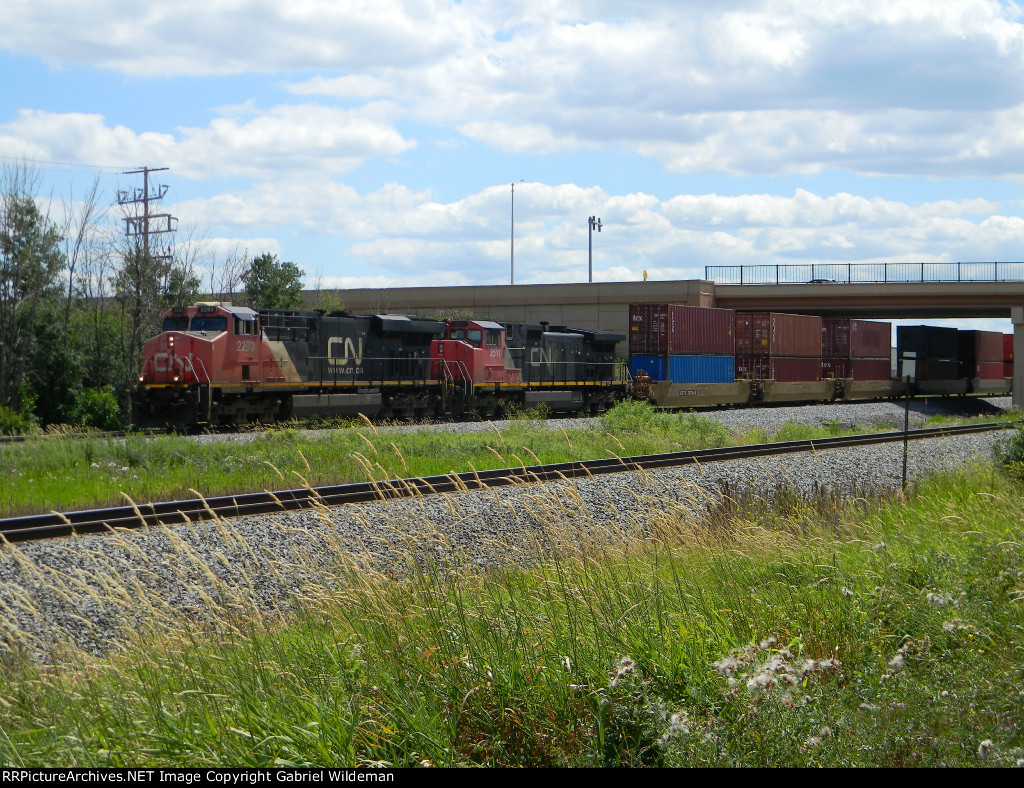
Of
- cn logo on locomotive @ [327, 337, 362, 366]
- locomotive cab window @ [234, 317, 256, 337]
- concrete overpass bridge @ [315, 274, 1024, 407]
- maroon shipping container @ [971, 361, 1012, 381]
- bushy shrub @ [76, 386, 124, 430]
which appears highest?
concrete overpass bridge @ [315, 274, 1024, 407]

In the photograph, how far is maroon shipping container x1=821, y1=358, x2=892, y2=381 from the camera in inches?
1580

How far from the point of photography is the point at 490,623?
506cm

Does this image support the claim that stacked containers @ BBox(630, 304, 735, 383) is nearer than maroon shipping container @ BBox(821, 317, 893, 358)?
Yes

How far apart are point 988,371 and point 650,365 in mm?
27022

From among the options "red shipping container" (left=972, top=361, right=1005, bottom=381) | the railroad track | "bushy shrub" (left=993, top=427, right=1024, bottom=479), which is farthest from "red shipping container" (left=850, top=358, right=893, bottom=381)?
"bushy shrub" (left=993, top=427, right=1024, bottom=479)

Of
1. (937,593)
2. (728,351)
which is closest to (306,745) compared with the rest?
(937,593)

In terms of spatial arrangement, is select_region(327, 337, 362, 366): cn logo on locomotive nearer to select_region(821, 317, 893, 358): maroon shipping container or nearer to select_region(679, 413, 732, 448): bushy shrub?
select_region(679, 413, 732, 448): bushy shrub

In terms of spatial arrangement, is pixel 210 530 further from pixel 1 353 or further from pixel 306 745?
pixel 1 353

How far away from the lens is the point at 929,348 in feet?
137

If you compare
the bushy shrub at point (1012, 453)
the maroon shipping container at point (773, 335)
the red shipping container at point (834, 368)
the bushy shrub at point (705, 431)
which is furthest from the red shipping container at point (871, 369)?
the bushy shrub at point (1012, 453)

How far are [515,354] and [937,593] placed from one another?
83.4ft

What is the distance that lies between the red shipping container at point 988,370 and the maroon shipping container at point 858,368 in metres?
6.55

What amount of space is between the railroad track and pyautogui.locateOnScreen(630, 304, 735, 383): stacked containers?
12751 millimetres

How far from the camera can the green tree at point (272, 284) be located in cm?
4938
